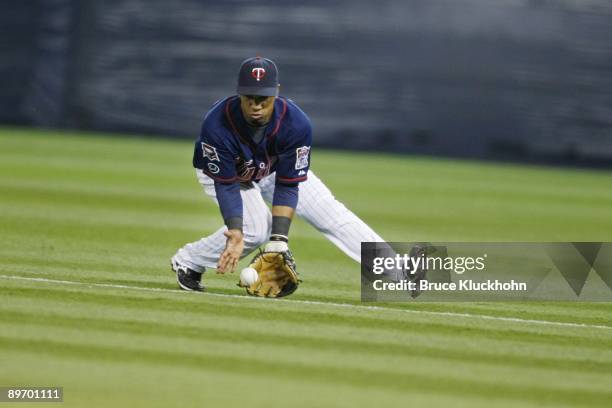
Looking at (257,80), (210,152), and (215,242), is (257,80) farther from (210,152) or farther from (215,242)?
(215,242)

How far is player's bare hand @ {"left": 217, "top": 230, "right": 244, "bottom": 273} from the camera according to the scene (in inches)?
270

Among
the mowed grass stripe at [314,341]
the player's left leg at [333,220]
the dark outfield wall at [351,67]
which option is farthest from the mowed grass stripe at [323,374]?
the dark outfield wall at [351,67]

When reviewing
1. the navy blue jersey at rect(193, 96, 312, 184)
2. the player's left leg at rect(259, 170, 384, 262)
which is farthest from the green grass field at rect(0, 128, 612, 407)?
the navy blue jersey at rect(193, 96, 312, 184)

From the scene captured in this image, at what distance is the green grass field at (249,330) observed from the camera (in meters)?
5.17

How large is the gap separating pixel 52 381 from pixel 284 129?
2.52m

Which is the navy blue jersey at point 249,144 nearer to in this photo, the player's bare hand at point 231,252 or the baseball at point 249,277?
the player's bare hand at point 231,252

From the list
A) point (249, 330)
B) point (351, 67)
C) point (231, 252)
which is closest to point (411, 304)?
point (231, 252)

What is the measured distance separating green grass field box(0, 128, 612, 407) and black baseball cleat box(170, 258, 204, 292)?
141 mm

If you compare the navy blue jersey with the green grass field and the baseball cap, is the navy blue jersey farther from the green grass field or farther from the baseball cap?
the green grass field

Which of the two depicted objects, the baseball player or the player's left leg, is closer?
the baseball player

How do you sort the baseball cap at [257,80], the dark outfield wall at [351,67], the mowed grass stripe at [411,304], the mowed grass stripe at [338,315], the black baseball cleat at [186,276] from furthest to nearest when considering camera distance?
the dark outfield wall at [351,67] < the black baseball cleat at [186,276] < the mowed grass stripe at [411,304] < the baseball cap at [257,80] < the mowed grass stripe at [338,315]

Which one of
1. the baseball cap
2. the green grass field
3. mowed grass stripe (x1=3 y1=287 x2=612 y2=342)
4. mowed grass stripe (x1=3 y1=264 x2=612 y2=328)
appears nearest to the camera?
the green grass field

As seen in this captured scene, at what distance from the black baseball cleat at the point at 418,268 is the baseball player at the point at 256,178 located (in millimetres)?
277

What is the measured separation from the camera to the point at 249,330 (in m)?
6.28
